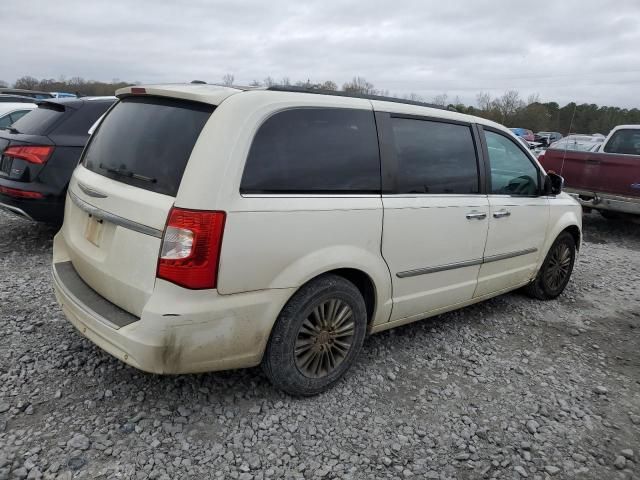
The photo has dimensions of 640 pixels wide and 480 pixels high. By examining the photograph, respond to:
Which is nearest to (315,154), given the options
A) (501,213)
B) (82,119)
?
(501,213)

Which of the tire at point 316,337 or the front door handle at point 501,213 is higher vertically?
the front door handle at point 501,213

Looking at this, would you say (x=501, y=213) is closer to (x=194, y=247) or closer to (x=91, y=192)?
(x=194, y=247)

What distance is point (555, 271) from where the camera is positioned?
5.00 metres

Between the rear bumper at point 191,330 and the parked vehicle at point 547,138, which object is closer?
the rear bumper at point 191,330

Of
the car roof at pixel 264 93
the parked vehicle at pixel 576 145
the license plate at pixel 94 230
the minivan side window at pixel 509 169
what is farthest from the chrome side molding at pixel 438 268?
the parked vehicle at pixel 576 145

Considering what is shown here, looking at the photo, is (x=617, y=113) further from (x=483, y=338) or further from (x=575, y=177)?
(x=483, y=338)

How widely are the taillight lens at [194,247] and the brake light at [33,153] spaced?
3.61 meters

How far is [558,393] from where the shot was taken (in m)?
3.30

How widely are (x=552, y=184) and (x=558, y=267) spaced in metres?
0.91

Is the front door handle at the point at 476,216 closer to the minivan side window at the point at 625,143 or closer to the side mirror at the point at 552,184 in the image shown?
the side mirror at the point at 552,184

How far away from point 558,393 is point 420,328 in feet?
3.79

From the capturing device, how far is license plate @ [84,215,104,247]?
9.07 ft

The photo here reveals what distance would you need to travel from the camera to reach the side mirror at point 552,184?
452cm

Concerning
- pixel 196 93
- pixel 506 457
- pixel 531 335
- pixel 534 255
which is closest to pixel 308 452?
pixel 506 457
